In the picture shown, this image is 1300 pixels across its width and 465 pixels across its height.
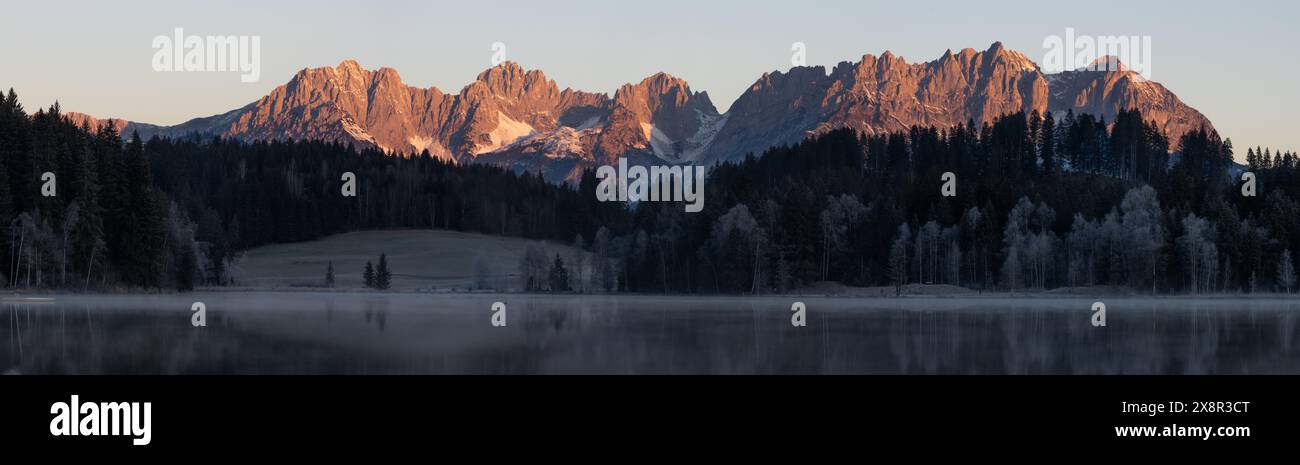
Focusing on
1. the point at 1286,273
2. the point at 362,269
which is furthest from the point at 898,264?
the point at 362,269

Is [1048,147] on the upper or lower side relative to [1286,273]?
upper

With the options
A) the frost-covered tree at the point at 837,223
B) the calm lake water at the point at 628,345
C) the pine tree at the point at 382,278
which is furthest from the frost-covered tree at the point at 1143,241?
the pine tree at the point at 382,278

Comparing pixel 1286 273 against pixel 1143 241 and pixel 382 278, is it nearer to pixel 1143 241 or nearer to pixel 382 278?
pixel 1143 241

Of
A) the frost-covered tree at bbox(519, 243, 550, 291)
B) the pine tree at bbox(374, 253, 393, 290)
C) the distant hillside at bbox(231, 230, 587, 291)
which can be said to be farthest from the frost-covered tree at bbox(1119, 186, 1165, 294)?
the pine tree at bbox(374, 253, 393, 290)

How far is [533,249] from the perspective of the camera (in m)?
149

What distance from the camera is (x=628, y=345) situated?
42.9 metres

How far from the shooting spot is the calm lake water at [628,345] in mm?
34594

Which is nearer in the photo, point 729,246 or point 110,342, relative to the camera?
point 110,342

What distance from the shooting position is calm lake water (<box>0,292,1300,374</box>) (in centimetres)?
3459

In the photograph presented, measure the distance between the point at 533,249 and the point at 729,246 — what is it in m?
27.7

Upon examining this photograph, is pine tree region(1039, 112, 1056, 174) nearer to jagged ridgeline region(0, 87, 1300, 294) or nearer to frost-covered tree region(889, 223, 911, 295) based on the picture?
jagged ridgeline region(0, 87, 1300, 294)

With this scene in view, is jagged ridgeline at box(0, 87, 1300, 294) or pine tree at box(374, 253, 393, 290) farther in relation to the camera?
pine tree at box(374, 253, 393, 290)
